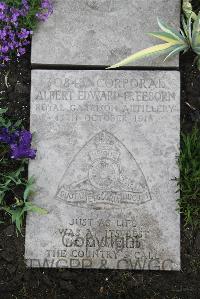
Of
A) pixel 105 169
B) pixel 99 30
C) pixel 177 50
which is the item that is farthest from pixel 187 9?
pixel 105 169

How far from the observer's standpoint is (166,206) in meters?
3.91

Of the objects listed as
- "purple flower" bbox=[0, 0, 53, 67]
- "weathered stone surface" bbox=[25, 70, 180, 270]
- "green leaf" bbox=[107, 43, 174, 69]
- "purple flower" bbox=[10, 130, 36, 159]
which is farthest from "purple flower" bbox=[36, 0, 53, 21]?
"purple flower" bbox=[10, 130, 36, 159]

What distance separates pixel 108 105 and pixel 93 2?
835mm

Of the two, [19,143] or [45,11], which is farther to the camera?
[45,11]

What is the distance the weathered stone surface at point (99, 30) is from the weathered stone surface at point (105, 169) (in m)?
0.13

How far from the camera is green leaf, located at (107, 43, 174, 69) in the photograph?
149 inches

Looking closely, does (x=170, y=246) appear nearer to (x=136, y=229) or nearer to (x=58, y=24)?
(x=136, y=229)

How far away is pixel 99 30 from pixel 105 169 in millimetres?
1073

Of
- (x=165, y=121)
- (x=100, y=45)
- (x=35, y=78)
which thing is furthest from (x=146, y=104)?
(x=35, y=78)

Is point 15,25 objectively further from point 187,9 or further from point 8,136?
point 187,9

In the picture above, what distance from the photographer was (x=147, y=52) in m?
3.83

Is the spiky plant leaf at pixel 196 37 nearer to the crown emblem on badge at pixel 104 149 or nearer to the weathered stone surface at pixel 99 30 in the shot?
the weathered stone surface at pixel 99 30

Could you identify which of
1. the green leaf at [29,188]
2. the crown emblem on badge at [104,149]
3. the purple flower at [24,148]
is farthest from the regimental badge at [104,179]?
the purple flower at [24,148]

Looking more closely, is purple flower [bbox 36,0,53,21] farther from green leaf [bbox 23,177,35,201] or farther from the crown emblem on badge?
green leaf [bbox 23,177,35,201]
